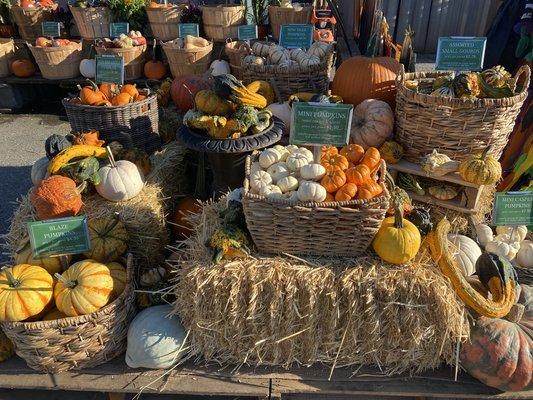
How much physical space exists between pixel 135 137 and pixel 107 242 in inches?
46.6

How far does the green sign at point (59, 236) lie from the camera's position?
6.84 ft

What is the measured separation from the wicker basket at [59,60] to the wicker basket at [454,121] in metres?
4.87

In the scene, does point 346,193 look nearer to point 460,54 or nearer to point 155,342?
point 155,342

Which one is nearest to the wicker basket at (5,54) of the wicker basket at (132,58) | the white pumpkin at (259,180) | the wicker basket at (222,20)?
the wicker basket at (132,58)

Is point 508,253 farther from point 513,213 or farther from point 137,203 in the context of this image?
point 137,203

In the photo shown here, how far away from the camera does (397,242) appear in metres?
2.02

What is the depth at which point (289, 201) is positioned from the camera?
191 cm

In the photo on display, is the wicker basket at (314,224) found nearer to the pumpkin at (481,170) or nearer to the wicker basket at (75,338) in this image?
the pumpkin at (481,170)

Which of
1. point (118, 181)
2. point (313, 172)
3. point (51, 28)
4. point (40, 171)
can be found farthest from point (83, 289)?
point (51, 28)

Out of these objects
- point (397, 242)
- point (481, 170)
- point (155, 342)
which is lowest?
point (155, 342)

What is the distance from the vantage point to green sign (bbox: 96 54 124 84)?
347cm

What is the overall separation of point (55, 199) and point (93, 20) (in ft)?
14.4

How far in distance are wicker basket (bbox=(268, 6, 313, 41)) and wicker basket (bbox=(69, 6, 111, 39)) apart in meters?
2.31

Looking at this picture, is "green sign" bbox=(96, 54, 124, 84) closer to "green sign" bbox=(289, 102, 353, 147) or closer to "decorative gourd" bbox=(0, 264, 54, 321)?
"decorative gourd" bbox=(0, 264, 54, 321)
